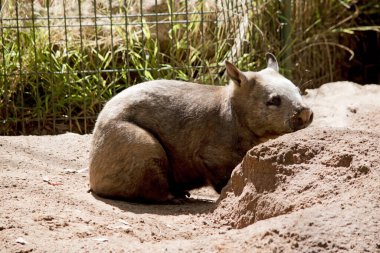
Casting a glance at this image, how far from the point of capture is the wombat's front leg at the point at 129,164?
568 centimetres

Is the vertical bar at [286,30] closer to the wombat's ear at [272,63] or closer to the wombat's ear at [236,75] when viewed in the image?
the wombat's ear at [272,63]

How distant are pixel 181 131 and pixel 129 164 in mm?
470

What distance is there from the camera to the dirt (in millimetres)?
3512

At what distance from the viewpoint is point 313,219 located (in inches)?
140

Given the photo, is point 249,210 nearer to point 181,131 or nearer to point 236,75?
point 181,131

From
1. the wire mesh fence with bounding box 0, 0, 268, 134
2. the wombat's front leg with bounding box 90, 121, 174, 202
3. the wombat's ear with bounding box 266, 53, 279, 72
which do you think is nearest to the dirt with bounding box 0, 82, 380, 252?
the wombat's front leg with bounding box 90, 121, 174, 202

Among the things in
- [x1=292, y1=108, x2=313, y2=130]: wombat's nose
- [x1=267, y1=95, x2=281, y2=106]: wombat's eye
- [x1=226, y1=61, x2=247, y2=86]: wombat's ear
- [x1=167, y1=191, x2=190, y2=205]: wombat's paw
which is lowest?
[x1=167, y1=191, x2=190, y2=205]: wombat's paw

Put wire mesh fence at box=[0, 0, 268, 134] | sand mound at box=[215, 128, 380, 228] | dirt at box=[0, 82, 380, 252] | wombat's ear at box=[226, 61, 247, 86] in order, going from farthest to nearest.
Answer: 1. wire mesh fence at box=[0, 0, 268, 134]
2. wombat's ear at box=[226, 61, 247, 86]
3. sand mound at box=[215, 128, 380, 228]
4. dirt at box=[0, 82, 380, 252]

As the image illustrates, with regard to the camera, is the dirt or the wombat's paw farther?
the wombat's paw

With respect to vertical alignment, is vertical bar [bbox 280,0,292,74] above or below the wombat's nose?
above

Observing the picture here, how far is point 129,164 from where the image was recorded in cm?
571

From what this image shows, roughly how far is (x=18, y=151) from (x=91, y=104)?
2000 mm

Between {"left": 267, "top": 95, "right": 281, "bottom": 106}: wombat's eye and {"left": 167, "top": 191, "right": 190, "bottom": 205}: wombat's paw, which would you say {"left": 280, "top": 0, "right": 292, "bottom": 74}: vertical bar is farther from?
{"left": 167, "top": 191, "right": 190, "bottom": 205}: wombat's paw

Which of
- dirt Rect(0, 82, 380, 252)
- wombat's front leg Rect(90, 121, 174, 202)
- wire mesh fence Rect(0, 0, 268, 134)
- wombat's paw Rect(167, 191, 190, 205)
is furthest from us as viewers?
wire mesh fence Rect(0, 0, 268, 134)
